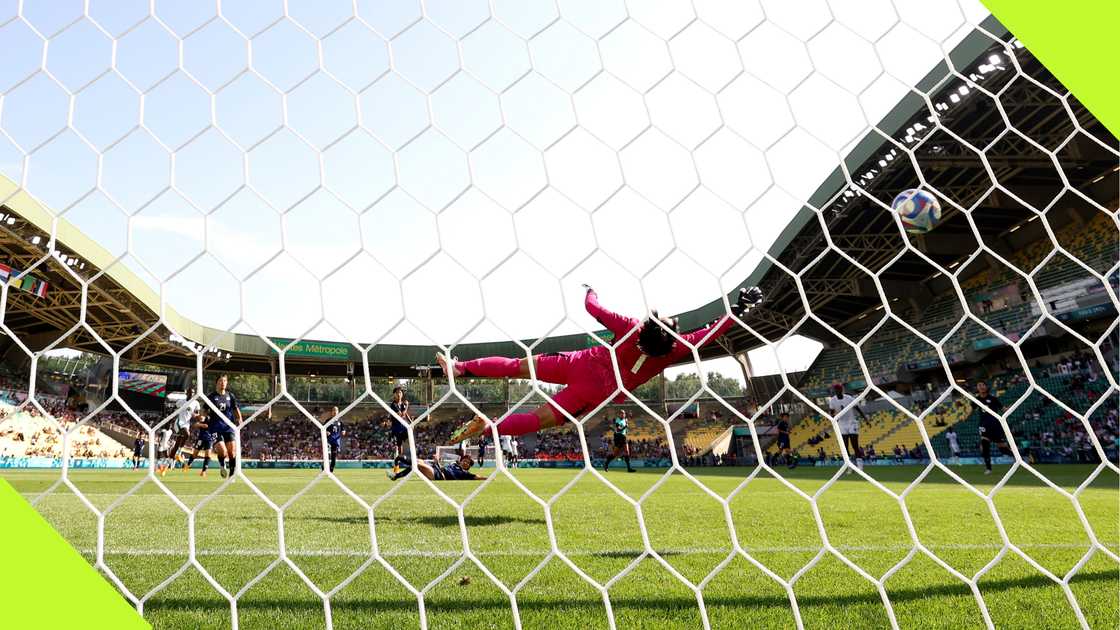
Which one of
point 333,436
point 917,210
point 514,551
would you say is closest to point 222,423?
point 333,436

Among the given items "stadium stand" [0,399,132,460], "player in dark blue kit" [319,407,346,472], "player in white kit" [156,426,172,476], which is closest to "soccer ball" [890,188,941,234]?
"player in dark blue kit" [319,407,346,472]

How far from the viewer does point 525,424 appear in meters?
3.66

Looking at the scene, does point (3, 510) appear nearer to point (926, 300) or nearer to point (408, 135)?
point (408, 135)

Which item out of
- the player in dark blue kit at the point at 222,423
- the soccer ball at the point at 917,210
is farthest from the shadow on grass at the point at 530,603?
the player in dark blue kit at the point at 222,423

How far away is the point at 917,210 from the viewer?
4750 mm

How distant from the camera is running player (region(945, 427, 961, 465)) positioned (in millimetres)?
15789

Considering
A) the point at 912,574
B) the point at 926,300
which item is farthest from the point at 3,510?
the point at 926,300

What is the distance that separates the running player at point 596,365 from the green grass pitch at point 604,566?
1.99 feet

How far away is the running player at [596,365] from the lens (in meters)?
3.20

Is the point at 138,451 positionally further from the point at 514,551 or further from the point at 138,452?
the point at 514,551

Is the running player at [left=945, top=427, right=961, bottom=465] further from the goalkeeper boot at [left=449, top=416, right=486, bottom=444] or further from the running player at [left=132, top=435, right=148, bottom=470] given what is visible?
the running player at [left=132, top=435, right=148, bottom=470]

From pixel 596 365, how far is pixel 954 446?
1656 cm

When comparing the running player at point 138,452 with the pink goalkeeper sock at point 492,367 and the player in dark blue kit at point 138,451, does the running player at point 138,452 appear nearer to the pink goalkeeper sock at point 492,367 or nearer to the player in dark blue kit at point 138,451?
the player in dark blue kit at point 138,451

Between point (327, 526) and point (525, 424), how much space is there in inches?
47.7
